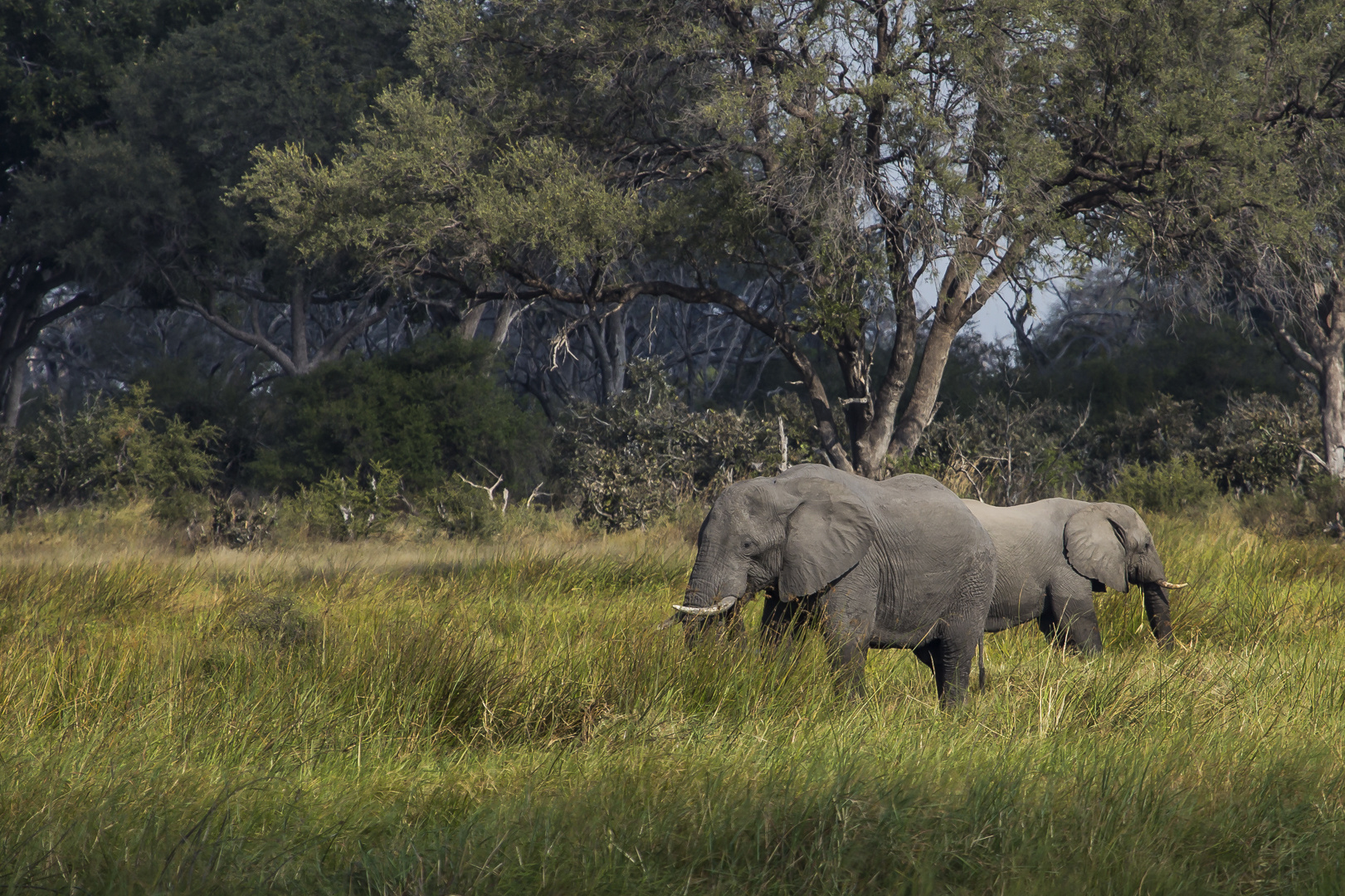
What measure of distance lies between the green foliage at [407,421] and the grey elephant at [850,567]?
13.8 metres

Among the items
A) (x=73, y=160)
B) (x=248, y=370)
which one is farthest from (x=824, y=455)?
(x=248, y=370)

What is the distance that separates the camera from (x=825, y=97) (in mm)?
13336

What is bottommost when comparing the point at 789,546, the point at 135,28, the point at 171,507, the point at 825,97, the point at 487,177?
the point at 171,507

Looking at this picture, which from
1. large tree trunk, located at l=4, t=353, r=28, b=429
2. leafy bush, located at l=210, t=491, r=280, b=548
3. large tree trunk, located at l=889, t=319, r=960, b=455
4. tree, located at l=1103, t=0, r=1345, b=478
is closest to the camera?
tree, located at l=1103, t=0, r=1345, b=478

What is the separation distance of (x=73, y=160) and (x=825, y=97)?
14.3m

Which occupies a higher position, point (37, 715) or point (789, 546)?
point (789, 546)

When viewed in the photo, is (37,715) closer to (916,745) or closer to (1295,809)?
(916,745)

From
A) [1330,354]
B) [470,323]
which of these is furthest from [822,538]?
[470,323]

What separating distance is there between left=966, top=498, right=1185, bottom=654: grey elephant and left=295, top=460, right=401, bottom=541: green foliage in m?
10.6

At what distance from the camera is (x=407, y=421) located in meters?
19.3

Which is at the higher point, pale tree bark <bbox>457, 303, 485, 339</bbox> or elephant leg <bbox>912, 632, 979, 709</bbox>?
pale tree bark <bbox>457, 303, 485, 339</bbox>

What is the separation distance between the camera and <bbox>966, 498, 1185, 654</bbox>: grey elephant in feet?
22.5

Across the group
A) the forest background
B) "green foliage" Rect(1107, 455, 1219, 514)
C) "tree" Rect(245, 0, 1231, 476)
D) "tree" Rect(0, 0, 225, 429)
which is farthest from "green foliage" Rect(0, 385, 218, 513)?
"green foliage" Rect(1107, 455, 1219, 514)

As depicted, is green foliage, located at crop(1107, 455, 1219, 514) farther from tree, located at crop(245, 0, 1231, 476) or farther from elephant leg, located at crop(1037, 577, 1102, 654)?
elephant leg, located at crop(1037, 577, 1102, 654)
